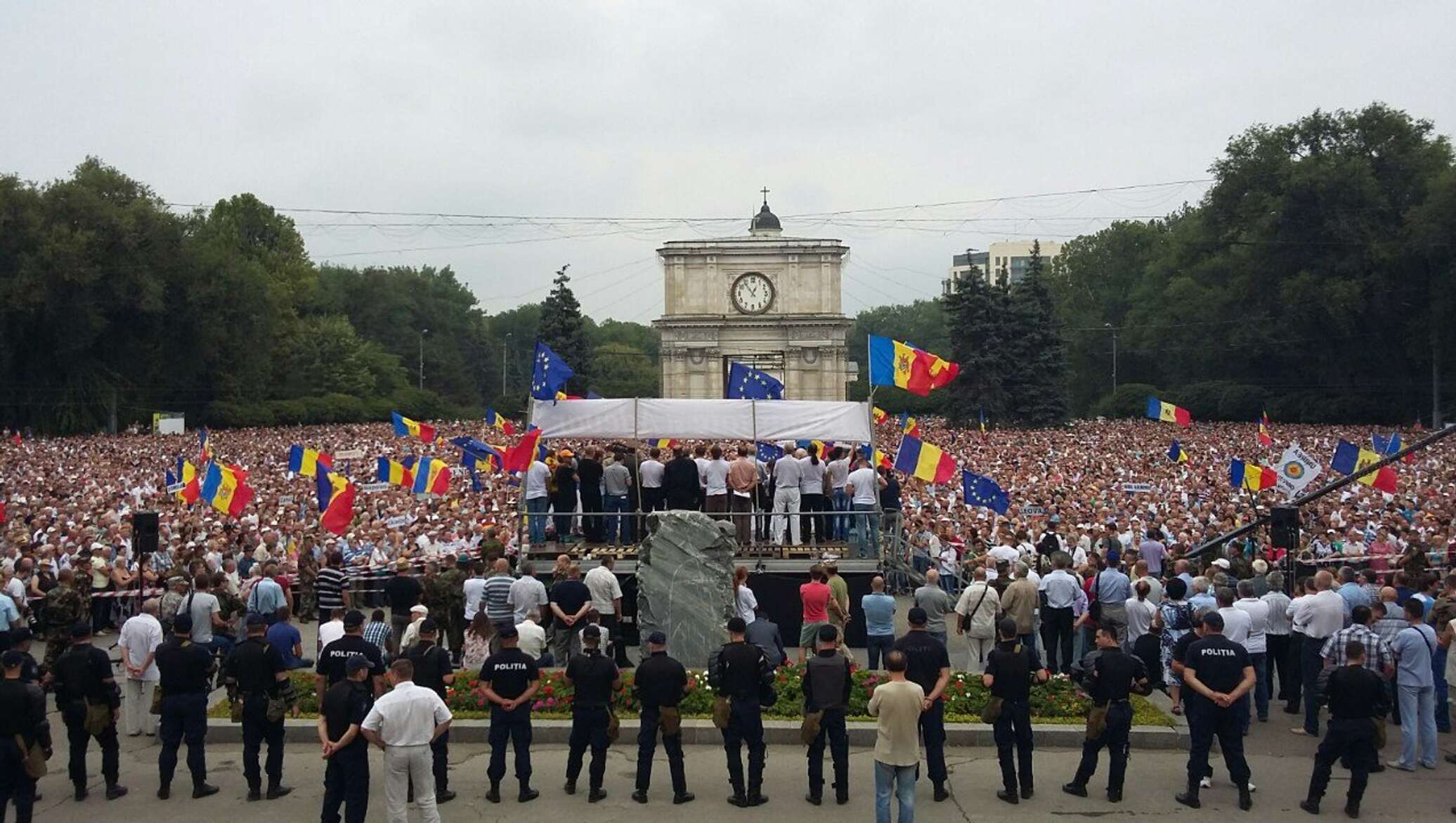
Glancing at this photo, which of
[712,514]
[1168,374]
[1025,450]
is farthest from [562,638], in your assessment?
[1168,374]

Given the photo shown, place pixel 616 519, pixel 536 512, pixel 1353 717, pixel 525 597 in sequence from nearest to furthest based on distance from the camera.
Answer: pixel 1353 717 < pixel 525 597 < pixel 536 512 < pixel 616 519

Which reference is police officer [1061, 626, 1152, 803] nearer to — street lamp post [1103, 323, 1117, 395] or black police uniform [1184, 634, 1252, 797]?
black police uniform [1184, 634, 1252, 797]

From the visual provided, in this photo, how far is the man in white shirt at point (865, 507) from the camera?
18.1 meters

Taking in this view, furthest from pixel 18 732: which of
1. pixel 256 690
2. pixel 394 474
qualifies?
pixel 394 474

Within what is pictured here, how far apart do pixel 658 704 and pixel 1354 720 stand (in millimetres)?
5236

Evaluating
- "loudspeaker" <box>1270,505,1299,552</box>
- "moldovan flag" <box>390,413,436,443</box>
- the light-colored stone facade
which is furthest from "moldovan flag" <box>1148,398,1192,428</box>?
Answer: "loudspeaker" <box>1270,505,1299,552</box>

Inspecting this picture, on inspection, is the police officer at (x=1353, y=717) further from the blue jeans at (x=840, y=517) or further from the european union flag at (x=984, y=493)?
the european union flag at (x=984, y=493)

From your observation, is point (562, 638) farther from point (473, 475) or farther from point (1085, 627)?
point (473, 475)

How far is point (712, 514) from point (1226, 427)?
132 ft

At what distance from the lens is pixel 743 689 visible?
1047cm

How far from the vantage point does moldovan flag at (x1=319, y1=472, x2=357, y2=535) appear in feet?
73.0

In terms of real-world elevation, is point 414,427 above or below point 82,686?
above

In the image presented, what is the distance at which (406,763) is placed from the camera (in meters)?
9.28

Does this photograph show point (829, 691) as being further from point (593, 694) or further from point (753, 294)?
point (753, 294)
